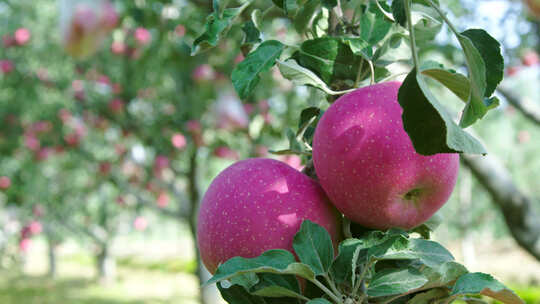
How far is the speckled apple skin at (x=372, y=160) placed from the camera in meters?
0.49

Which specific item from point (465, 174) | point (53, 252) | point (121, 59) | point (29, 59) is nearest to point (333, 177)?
point (121, 59)

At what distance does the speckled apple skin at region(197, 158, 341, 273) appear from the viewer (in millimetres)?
519

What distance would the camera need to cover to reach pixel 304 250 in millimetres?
463

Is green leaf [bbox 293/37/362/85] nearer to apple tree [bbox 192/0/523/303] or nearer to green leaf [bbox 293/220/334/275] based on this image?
apple tree [bbox 192/0/523/303]

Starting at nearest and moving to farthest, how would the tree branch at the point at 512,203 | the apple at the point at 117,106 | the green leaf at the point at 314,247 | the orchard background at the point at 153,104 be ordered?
the green leaf at the point at 314,247
the tree branch at the point at 512,203
the orchard background at the point at 153,104
the apple at the point at 117,106

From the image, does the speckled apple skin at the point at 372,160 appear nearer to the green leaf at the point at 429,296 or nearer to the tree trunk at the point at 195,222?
the green leaf at the point at 429,296

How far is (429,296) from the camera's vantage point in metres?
0.49

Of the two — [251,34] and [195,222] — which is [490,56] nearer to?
[251,34]

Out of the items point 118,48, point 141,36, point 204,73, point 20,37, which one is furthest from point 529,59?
point 20,37

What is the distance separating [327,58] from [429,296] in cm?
27

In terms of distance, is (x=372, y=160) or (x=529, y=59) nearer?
(x=372, y=160)

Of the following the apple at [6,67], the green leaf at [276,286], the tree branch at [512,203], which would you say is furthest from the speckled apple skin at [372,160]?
the apple at [6,67]

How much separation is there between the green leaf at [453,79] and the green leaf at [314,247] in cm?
18

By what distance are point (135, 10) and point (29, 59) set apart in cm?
465
